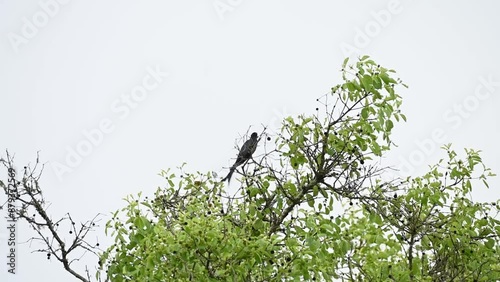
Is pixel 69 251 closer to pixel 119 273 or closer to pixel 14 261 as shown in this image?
pixel 119 273

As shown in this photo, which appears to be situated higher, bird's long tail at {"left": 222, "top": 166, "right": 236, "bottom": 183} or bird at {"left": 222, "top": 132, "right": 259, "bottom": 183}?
bird at {"left": 222, "top": 132, "right": 259, "bottom": 183}

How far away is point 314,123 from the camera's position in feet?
21.1

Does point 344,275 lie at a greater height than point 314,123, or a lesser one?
lesser

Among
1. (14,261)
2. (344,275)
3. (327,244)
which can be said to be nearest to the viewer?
(327,244)

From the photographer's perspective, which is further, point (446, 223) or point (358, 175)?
point (446, 223)

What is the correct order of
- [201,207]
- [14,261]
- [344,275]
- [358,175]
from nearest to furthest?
1. [201,207]
2. [358,175]
3. [344,275]
4. [14,261]

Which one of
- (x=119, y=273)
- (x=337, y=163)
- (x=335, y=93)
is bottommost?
(x=119, y=273)

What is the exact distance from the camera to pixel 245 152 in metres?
7.04

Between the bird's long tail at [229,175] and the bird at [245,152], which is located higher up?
the bird at [245,152]

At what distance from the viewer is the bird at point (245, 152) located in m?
6.99

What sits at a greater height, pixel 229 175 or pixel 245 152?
pixel 245 152

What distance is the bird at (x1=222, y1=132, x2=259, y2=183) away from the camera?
6985mm

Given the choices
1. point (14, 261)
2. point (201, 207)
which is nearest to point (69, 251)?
point (201, 207)

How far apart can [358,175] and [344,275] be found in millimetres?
982
